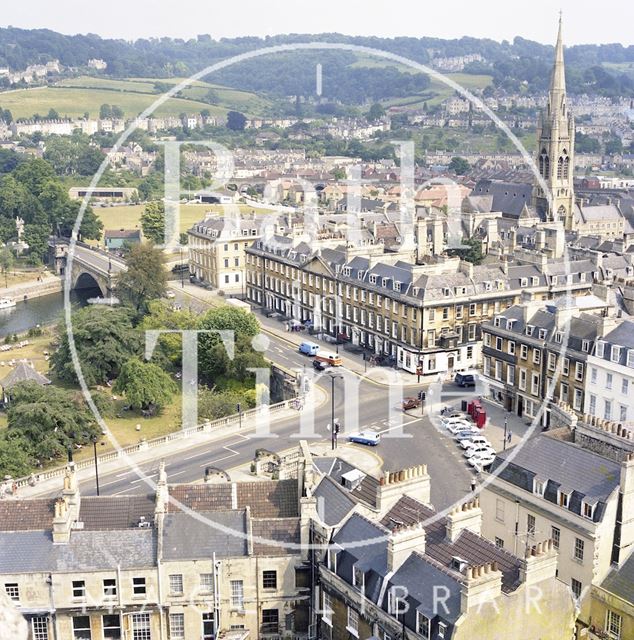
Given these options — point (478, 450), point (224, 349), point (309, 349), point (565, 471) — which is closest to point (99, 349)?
point (224, 349)

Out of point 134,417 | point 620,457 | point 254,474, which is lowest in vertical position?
point 134,417

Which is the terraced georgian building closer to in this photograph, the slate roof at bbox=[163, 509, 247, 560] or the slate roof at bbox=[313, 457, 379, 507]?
the slate roof at bbox=[313, 457, 379, 507]

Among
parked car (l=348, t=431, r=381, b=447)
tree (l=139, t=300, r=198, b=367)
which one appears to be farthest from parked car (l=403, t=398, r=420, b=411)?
tree (l=139, t=300, r=198, b=367)

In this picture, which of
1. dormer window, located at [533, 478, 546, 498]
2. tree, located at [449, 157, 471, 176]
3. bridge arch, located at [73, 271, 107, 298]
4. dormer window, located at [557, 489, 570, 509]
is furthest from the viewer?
tree, located at [449, 157, 471, 176]

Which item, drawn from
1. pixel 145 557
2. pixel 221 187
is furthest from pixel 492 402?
pixel 221 187

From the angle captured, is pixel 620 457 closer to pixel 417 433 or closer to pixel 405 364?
pixel 417 433

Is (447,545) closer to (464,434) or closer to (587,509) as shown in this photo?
(587,509)

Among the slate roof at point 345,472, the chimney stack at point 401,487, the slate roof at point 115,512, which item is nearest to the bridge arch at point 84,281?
the slate roof at point 345,472
